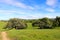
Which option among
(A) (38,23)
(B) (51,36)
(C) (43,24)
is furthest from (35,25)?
(B) (51,36)

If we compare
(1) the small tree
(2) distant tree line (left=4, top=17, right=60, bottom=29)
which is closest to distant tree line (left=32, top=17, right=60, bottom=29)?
(2) distant tree line (left=4, top=17, right=60, bottom=29)

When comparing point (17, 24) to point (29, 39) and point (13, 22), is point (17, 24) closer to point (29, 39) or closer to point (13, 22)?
point (13, 22)

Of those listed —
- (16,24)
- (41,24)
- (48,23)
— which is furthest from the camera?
(16,24)

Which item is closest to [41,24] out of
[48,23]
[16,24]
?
[48,23]

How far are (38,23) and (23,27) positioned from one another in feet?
19.7

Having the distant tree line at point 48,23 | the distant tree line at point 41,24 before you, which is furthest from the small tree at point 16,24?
the distant tree line at point 48,23

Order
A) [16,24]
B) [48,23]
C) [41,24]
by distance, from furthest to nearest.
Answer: [16,24] → [41,24] → [48,23]

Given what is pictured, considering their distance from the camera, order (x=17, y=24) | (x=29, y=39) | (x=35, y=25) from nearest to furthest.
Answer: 1. (x=29, y=39)
2. (x=17, y=24)
3. (x=35, y=25)

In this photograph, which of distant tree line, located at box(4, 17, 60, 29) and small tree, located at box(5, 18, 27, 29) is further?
small tree, located at box(5, 18, 27, 29)

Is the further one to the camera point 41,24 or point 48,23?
point 41,24

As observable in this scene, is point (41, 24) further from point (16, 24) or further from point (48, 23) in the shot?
point (16, 24)

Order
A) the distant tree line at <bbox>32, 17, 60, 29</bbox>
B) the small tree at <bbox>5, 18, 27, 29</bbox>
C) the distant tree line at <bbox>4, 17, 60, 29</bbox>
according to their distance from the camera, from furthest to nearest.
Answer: the small tree at <bbox>5, 18, 27, 29</bbox>, the distant tree line at <bbox>4, 17, 60, 29</bbox>, the distant tree line at <bbox>32, 17, 60, 29</bbox>

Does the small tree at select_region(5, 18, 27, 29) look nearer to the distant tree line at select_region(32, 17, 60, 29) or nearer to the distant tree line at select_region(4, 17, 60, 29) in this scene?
the distant tree line at select_region(4, 17, 60, 29)

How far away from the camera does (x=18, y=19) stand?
2228 inches
